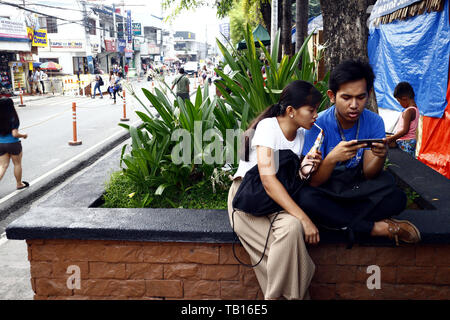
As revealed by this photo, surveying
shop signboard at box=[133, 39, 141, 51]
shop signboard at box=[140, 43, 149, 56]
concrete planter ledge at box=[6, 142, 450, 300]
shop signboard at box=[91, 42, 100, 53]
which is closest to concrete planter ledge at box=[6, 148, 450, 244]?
concrete planter ledge at box=[6, 142, 450, 300]

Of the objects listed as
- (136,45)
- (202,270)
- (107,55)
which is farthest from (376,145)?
(136,45)

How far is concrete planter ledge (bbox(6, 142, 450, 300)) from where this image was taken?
270 cm

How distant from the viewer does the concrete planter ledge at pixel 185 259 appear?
106 inches

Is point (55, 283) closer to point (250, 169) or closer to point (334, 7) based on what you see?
point (250, 169)

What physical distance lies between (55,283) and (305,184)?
185 centimetres

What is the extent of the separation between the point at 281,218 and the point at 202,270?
29.4 inches

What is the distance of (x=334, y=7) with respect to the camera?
14.5 feet

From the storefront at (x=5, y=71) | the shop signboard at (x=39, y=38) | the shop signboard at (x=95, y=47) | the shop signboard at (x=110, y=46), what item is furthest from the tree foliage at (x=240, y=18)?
the shop signboard at (x=110, y=46)

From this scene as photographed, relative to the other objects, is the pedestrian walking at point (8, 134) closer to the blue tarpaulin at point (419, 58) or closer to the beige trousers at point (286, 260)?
the beige trousers at point (286, 260)

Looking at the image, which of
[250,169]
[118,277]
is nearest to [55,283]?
[118,277]

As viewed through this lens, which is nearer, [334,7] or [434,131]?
[334,7]

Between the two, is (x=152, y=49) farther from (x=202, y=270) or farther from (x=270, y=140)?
(x=270, y=140)

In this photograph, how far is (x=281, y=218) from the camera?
2.38m

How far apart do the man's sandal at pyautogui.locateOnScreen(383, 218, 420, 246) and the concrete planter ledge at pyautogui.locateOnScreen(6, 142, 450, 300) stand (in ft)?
0.29
